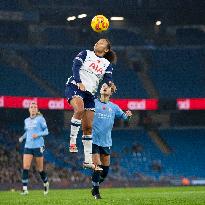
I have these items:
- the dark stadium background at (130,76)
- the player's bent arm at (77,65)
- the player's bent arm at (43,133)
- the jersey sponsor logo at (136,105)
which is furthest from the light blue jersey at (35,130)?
the jersey sponsor logo at (136,105)

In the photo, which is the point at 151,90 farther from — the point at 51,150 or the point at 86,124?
the point at 86,124

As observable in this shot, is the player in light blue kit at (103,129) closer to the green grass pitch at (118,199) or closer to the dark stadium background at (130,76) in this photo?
the green grass pitch at (118,199)

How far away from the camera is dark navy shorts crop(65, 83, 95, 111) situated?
510 inches

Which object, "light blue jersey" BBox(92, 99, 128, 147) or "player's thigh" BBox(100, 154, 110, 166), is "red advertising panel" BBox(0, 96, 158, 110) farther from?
"player's thigh" BBox(100, 154, 110, 166)

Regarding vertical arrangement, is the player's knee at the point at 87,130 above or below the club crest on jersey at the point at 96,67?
below

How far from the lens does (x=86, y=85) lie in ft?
43.0

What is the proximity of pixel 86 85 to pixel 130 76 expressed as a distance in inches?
1145

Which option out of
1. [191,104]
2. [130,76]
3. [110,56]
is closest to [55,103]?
[130,76]

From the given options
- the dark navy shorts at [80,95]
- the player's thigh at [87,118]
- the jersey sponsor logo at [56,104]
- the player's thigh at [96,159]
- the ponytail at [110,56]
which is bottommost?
the player's thigh at [96,159]

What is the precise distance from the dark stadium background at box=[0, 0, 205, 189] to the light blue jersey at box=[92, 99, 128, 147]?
2107 cm

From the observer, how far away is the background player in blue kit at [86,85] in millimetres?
12863

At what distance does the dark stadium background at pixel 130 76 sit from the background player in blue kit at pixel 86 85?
76.7ft

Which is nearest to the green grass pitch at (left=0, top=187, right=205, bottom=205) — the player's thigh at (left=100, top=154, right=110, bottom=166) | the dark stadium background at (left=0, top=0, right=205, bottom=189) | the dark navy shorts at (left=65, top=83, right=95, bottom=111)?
the player's thigh at (left=100, top=154, right=110, bottom=166)

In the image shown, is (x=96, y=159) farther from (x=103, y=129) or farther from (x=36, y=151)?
(x=36, y=151)
